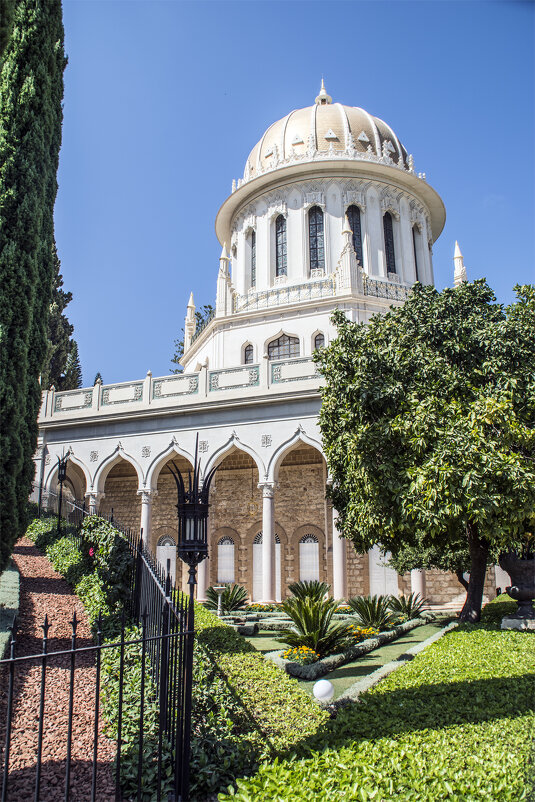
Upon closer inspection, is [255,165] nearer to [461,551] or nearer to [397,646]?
[461,551]

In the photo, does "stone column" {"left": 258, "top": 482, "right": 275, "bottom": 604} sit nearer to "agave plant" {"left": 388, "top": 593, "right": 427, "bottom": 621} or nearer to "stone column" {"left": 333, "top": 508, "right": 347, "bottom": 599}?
"stone column" {"left": 333, "top": 508, "right": 347, "bottom": 599}

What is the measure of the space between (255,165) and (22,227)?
2321 centimetres

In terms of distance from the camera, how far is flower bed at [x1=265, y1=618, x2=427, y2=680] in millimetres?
9242

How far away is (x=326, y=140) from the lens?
28.7m

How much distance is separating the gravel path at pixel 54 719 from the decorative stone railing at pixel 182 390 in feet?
35.6

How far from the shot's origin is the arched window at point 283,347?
2512 centimetres

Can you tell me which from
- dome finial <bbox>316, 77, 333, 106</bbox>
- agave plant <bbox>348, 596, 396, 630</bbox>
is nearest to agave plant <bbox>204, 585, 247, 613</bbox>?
agave plant <bbox>348, 596, 396, 630</bbox>

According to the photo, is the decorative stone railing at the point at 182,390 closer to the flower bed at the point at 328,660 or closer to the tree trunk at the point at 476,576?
the tree trunk at the point at 476,576

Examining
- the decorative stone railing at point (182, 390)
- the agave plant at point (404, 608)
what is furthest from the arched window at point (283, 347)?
the agave plant at point (404, 608)

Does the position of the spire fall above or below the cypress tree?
above

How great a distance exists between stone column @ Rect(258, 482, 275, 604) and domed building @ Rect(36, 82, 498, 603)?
43 mm

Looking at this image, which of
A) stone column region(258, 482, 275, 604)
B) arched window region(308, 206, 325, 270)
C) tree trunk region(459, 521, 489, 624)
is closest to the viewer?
tree trunk region(459, 521, 489, 624)

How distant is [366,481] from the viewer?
12008 millimetres

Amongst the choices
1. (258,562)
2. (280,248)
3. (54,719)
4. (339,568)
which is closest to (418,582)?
(339,568)
